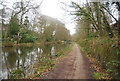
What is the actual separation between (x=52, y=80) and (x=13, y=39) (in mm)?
18297

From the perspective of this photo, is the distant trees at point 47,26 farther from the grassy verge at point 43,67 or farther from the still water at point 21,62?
the grassy verge at point 43,67

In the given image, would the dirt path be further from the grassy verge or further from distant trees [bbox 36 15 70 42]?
distant trees [bbox 36 15 70 42]

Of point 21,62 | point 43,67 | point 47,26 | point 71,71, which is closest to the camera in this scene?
point 71,71

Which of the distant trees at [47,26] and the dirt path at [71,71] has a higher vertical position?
the distant trees at [47,26]

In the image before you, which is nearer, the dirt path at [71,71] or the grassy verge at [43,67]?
the dirt path at [71,71]

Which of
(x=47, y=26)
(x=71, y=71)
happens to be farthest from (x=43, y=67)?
(x=47, y=26)

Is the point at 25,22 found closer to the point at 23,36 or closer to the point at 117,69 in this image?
the point at 23,36

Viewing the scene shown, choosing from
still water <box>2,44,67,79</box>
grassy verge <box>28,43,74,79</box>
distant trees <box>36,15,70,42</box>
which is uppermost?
distant trees <box>36,15,70,42</box>

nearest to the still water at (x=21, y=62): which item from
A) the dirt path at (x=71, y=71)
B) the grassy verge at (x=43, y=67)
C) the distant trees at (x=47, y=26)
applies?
the grassy verge at (x=43, y=67)

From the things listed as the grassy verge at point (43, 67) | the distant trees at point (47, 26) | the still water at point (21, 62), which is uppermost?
the distant trees at point (47, 26)

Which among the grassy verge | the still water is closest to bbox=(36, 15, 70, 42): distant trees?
the still water

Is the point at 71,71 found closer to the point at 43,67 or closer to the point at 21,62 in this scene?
the point at 43,67

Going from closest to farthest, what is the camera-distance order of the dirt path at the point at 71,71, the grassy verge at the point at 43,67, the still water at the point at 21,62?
1. the dirt path at the point at 71,71
2. the grassy verge at the point at 43,67
3. the still water at the point at 21,62

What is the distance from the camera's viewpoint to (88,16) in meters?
13.9
